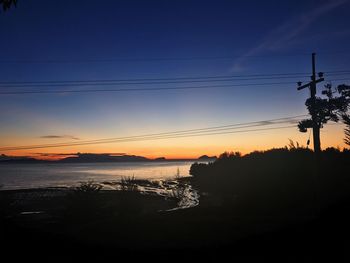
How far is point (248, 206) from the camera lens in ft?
92.8

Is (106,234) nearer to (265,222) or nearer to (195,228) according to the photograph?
(195,228)

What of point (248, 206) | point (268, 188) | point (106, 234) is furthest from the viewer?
point (268, 188)

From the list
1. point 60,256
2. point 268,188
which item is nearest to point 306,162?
point 268,188

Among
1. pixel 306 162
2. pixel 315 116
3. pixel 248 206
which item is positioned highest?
pixel 315 116

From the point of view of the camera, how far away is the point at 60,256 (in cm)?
1026

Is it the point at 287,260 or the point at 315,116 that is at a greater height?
the point at 315,116

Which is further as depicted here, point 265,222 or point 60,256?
point 265,222

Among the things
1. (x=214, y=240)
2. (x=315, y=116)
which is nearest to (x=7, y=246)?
(x=214, y=240)

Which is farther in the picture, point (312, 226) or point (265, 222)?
point (265, 222)

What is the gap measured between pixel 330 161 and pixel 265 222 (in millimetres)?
23641

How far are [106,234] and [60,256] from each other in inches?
150

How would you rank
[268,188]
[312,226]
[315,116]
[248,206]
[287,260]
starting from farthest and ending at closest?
[268,188], [248,206], [315,116], [312,226], [287,260]

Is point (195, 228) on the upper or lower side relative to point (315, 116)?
lower

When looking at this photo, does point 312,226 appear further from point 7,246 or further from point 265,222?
point 7,246
